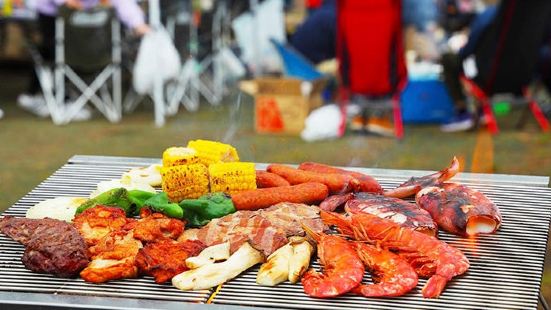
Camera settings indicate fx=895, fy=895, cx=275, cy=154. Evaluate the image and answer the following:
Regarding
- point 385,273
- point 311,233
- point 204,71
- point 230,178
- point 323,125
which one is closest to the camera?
point 385,273

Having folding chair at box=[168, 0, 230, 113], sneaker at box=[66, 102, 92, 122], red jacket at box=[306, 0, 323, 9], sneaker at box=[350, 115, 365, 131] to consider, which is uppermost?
red jacket at box=[306, 0, 323, 9]

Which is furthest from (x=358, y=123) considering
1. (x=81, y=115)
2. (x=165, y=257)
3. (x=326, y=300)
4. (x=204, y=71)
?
(x=326, y=300)

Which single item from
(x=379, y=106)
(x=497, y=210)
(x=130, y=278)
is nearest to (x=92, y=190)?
(x=130, y=278)

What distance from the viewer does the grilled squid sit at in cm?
318

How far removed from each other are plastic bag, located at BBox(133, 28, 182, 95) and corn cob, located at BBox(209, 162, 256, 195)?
19.5ft

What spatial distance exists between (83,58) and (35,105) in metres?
1.40

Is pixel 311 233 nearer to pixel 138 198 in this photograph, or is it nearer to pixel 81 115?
pixel 138 198

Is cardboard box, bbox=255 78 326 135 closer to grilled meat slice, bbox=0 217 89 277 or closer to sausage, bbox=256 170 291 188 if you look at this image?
sausage, bbox=256 170 291 188

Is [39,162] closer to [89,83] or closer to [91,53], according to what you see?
[91,53]

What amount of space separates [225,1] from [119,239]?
8608mm

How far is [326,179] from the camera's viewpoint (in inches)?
141

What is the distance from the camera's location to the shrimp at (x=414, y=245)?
108 inches

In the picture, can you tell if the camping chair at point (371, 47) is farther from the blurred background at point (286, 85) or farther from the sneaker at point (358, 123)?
the sneaker at point (358, 123)

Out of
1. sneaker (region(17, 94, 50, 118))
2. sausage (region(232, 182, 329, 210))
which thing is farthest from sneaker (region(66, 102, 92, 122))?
sausage (region(232, 182, 329, 210))
